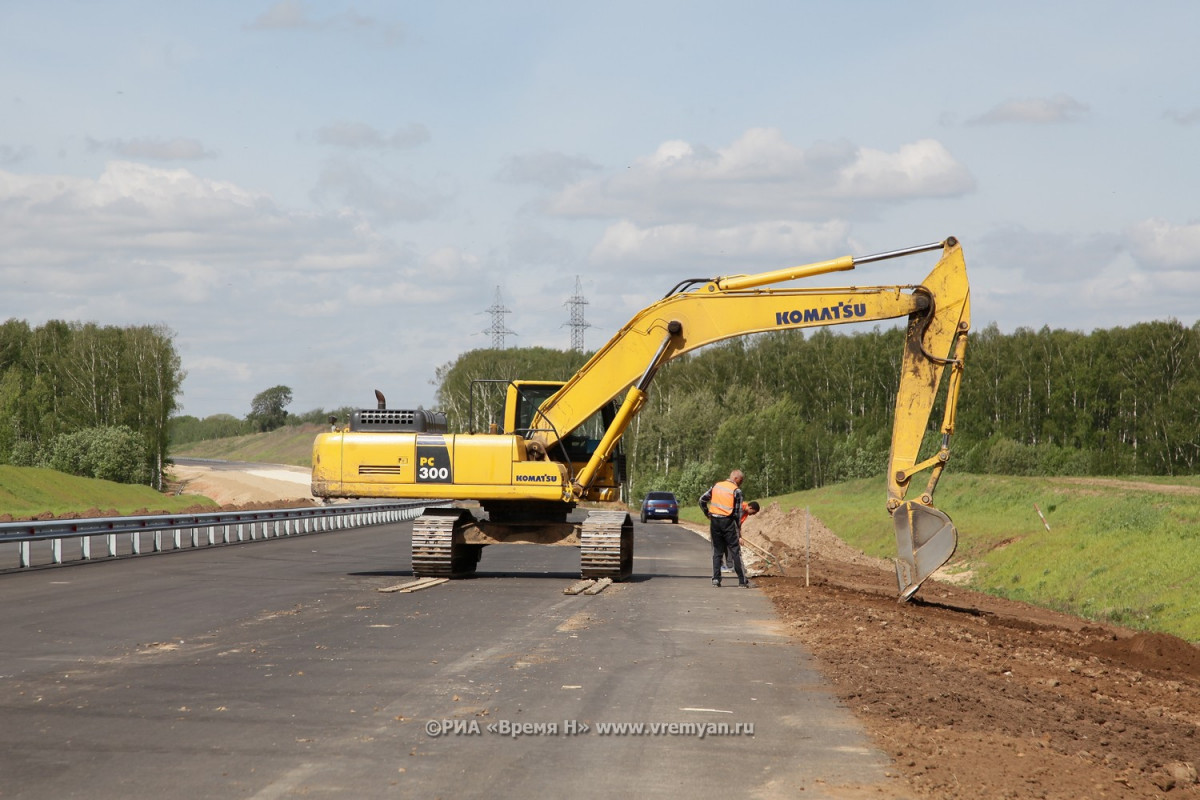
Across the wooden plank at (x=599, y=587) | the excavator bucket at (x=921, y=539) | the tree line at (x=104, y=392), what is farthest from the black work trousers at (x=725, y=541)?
the tree line at (x=104, y=392)

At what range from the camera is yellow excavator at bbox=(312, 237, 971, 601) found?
20688 millimetres

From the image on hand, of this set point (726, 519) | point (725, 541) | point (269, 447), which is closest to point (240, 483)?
point (269, 447)

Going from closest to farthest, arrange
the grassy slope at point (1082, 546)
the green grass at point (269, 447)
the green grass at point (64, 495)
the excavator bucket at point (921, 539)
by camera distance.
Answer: the excavator bucket at point (921, 539)
the grassy slope at point (1082, 546)
the green grass at point (64, 495)
the green grass at point (269, 447)

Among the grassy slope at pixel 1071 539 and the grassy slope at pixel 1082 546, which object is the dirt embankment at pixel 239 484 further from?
the grassy slope at pixel 1082 546

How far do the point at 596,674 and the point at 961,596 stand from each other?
17.2 meters

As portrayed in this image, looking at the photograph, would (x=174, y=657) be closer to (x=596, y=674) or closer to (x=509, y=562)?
(x=596, y=674)

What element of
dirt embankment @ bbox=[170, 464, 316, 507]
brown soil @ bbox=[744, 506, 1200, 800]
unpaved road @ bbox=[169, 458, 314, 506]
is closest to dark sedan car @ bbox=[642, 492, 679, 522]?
unpaved road @ bbox=[169, 458, 314, 506]

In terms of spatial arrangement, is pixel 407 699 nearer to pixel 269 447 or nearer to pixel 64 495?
pixel 64 495

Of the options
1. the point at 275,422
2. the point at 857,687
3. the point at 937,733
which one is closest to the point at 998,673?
the point at 857,687

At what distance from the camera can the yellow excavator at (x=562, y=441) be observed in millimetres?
20688

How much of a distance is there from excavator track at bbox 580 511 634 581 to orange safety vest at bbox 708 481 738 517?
5.05 ft

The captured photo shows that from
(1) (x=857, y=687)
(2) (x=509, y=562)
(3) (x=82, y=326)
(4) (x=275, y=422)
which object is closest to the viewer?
(1) (x=857, y=687)

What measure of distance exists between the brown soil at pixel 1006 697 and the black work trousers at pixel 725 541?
1140 mm

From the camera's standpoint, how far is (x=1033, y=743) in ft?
28.7
